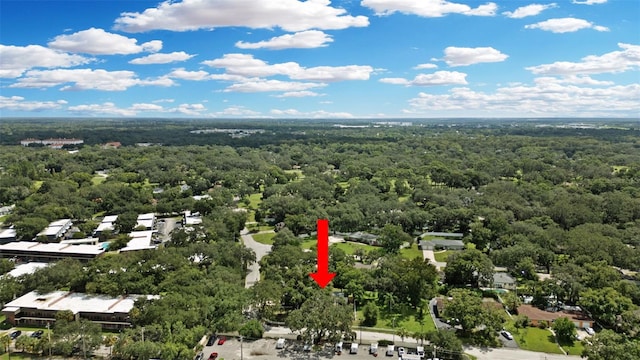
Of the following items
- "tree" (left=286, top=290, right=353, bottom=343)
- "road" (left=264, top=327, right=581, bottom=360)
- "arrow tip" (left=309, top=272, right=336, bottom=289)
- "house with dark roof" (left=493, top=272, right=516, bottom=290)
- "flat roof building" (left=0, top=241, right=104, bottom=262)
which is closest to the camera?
"road" (left=264, top=327, right=581, bottom=360)

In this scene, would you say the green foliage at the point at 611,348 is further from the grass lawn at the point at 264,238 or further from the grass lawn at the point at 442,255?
the grass lawn at the point at 264,238

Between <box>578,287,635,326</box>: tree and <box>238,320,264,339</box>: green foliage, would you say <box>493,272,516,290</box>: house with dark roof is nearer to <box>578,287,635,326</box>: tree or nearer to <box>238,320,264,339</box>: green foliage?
<box>578,287,635,326</box>: tree

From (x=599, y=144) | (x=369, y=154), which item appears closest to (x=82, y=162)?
(x=369, y=154)

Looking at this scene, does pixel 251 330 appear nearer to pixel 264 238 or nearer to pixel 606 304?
pixel 264 238

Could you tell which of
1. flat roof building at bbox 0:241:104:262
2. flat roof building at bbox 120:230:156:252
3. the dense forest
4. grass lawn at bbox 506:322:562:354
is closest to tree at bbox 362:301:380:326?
the dense forest

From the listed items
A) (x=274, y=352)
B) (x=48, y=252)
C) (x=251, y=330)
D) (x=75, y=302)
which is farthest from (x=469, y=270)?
(x=48, y=252)

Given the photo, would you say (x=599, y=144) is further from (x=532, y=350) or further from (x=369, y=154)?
(x=532, y=350)
